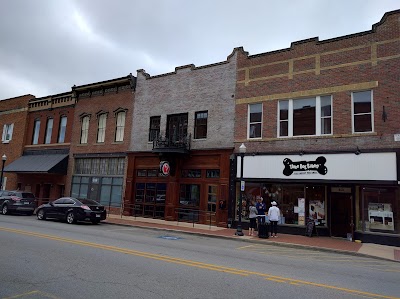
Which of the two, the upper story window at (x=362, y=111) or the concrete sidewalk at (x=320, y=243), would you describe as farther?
the upper story window at (x=362, y=111)

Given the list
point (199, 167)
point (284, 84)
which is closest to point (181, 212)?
point (199, 167)

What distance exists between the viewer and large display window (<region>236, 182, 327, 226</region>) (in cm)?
1692

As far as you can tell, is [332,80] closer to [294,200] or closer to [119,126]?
[294,200]

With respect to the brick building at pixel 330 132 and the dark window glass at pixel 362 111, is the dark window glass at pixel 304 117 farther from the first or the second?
the dark window glass at pixel 362 111

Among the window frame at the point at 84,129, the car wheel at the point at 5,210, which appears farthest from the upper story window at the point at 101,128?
the car wheel at the point at 5,210

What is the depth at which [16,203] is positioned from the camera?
22.4 metres

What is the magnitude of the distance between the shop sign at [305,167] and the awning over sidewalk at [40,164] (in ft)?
59.0

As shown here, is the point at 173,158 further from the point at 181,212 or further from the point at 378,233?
A: the point at 378,233

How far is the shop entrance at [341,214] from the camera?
1625 cm

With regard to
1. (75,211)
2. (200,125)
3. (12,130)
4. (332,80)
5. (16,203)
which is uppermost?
(332,80)

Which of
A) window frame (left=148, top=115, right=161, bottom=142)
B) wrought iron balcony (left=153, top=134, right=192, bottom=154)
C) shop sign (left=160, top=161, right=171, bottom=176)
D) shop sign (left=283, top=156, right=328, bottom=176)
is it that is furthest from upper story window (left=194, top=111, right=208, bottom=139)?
shop sign (left=283, top=156, right=328, bottom=176)

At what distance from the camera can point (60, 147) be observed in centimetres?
2866

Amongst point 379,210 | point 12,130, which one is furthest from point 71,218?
point 12,130

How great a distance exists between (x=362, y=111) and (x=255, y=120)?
5.53 m
